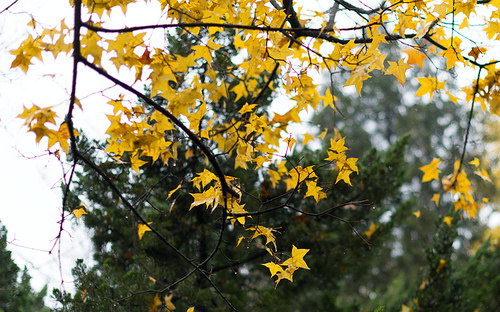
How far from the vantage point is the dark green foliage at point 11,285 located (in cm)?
228

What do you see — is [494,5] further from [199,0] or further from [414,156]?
[414,156]

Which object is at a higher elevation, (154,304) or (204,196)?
(204,196)

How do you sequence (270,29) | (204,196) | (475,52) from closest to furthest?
(270,29), (204,196), (475,52)

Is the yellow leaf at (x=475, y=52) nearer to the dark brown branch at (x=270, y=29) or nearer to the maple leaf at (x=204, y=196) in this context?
the dark brown branch at (x=270, y=29)

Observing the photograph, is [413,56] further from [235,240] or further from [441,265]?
[441,265]

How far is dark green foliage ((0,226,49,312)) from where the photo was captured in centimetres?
228

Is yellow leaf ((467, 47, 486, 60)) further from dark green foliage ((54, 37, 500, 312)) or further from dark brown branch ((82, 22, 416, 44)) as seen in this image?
dark green foliage ((54, 37, 500, 312))

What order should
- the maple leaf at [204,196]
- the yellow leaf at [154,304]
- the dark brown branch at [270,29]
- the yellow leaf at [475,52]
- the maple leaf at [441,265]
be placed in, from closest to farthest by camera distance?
the dark brown branch at [270,29] → the maple leaf at [204,196] → the yellow leaf at [475,52] → the yellow leaf at [154,304] → the maple leaf at [441,265]

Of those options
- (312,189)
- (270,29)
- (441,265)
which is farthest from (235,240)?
(270,29)

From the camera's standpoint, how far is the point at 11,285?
2414 mm

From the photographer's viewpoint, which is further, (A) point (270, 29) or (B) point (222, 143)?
(B) point (222, 143)

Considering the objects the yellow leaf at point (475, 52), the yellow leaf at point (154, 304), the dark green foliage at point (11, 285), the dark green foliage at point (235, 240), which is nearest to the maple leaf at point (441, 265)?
the dark green foliage at point (235, 240)

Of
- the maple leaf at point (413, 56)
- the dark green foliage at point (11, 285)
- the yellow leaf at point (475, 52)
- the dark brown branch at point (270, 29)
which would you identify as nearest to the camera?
the dark brown branch at point (270, 29)

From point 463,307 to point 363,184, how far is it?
1.32m
